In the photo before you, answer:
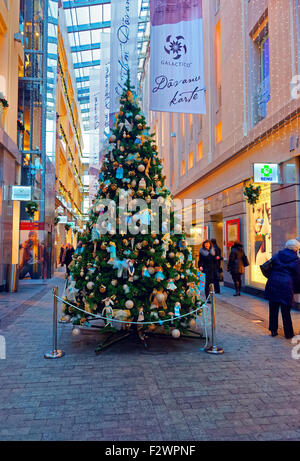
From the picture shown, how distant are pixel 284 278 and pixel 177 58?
533 cm

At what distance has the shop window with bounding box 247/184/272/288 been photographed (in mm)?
9992

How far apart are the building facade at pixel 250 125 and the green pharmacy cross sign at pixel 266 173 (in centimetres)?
22

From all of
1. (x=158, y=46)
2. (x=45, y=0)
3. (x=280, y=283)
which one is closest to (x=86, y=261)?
(x=280, y=283)

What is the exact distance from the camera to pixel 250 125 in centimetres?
1095

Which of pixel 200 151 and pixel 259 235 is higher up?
pixel 200 151

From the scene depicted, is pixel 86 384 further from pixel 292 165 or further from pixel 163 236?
pixel 292 165

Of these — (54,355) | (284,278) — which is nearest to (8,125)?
(54,355)

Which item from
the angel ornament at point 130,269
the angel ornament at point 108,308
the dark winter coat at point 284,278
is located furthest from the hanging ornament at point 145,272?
the dark winter coat at point 284,278

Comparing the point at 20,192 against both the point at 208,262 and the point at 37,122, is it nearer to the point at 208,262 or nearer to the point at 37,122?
the point at 37,122

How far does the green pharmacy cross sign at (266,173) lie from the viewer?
8680 millimetres

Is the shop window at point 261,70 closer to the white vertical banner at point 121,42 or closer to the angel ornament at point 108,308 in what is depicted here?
the white vertical banner at point 121,42

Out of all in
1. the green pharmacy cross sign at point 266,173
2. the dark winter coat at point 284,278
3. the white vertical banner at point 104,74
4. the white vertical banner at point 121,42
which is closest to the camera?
the dark winter coat at point 284,278

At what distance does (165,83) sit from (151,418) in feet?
21.8
